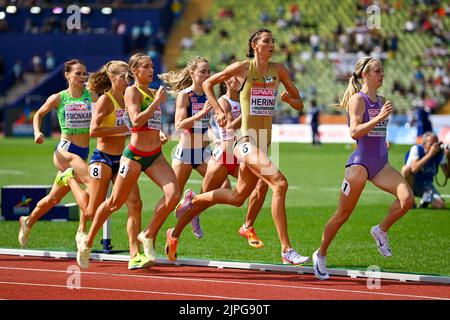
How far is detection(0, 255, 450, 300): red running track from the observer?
10.6 metres

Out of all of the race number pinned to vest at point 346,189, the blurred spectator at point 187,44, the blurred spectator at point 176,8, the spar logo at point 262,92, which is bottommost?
the race number pinned to vest at point 346,189

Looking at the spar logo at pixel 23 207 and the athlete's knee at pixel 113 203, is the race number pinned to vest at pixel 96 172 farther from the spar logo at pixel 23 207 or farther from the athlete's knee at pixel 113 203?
the spar logo at pixel 23 207

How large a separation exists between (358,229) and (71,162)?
16.6ft

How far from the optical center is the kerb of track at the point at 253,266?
38.0 ft

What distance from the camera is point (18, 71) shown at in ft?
181

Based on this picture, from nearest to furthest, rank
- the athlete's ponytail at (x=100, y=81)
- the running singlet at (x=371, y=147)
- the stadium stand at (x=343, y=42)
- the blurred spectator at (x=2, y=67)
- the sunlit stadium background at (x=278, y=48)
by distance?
the running singlet at (x=371, y=147) → the athlete's ponytail at (x=100, y=81) → the sunlit stadium background at (x=278, y=48) → the stadium stand at (x=343, y=42) → the blurred spectator at (x=2, y=67)

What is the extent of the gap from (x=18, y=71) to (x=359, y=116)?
4523 centimetres

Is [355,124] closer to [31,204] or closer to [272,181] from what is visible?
[272,181]

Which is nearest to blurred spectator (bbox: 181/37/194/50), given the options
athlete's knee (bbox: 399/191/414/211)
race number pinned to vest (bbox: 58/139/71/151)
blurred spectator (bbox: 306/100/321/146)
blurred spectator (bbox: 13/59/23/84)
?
blurred spectator (bbox: 13/59/23/84)

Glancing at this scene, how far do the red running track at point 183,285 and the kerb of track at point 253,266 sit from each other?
180 mm

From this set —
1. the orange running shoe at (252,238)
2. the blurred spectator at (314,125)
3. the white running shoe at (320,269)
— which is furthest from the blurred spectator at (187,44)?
the white running shoe at (320,269)

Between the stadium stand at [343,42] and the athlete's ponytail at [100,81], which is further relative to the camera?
the stadium stand at [343,42]

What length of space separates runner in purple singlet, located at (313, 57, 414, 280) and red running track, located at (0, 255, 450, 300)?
606mm

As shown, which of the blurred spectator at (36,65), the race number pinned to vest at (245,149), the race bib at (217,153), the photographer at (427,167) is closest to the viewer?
the race number pinned to vest at (245,149)
